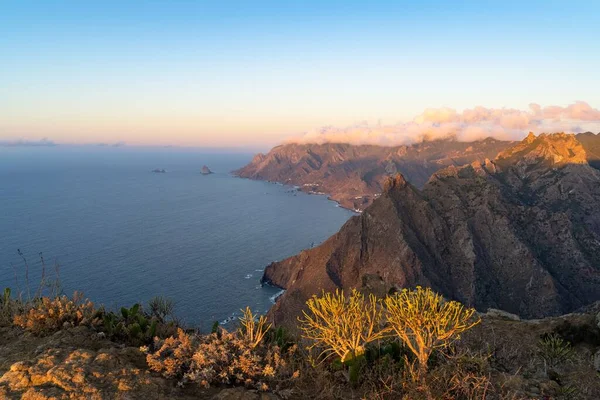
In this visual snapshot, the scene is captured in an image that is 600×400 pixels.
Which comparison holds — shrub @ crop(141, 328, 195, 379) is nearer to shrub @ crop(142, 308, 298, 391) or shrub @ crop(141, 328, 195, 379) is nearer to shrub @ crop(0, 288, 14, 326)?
shrub @ crop(142, 308, 298, 391)

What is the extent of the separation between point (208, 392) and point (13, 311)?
7.39 metres

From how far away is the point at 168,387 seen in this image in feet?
23.5

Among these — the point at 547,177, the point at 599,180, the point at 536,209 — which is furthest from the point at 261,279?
the point at 599,180

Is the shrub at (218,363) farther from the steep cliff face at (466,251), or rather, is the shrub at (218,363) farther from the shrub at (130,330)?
the steep cliff face at (466,251)

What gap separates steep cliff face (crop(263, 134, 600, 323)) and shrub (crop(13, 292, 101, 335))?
9173 cm

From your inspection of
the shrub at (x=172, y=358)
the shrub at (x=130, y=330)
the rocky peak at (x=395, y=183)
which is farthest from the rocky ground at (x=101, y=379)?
the rocky peak at (x=395, y=183)

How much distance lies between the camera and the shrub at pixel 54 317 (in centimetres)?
912

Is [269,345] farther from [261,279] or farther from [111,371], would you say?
[261,279]

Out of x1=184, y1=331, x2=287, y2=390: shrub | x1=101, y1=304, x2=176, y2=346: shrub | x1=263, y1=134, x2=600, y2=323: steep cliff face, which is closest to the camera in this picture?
x1=184, y1=331, x2=287, y2=390: shrub

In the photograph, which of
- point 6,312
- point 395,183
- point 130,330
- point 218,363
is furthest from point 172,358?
point 395,183

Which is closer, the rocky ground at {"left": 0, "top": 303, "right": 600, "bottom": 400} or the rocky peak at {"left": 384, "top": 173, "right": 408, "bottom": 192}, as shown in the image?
the rocky ground at {"left": 0, "top": 303, "right": 600, "bottom": 400}

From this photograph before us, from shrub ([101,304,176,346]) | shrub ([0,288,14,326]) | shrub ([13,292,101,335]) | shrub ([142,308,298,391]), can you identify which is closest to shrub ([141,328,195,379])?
shrub ([142,308,298,391])

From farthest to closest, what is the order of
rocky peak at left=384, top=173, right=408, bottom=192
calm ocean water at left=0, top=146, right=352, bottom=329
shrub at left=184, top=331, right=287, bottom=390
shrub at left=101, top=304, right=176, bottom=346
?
rocky peak at left=384, top=173, right=408, bottom=192
calm ocean water at left=0, top=146, right=352, bottom=329
shrub at left=101, top=304, right=176, bottom=346
shrub at left=184, top=331, right=287, bottom=390

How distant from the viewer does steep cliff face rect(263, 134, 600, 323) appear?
4550 inches
